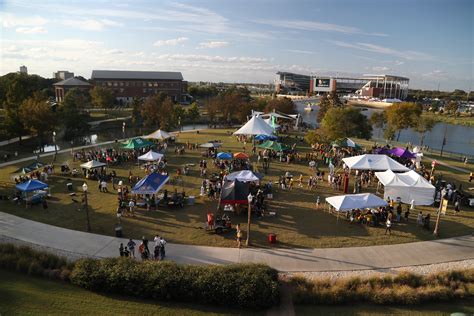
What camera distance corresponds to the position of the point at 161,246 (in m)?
14.7

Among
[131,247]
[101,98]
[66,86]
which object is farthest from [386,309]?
[66,86]

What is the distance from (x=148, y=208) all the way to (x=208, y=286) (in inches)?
398

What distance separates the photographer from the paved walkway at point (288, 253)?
14.7 metres

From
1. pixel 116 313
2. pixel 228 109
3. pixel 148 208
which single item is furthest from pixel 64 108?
pixel 116 313

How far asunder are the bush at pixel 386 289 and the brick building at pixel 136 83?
93446 mm

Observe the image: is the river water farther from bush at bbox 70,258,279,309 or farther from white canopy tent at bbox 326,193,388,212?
bush at bbox 70,258,279,309

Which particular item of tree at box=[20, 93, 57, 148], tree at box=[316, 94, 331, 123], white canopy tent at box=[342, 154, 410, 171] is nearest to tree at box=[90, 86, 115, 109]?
tree at box=[20, 93, 57, 148]

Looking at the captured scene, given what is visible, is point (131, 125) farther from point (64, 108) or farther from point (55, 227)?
point (55, 227)

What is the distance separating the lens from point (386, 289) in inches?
482

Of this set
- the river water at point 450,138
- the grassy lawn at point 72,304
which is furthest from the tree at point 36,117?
the river water at point 450,138

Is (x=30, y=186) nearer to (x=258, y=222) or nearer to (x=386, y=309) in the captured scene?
(x=258, y=222)

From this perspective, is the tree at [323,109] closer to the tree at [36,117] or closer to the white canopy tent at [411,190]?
the white canopy tent at [411,190]

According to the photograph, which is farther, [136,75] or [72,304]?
[136,75]

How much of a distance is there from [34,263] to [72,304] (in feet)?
10.2
